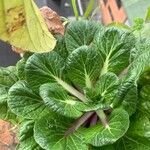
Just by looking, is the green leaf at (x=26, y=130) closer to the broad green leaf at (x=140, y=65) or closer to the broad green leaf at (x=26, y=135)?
the broad green leaf at (x=26, y=135)

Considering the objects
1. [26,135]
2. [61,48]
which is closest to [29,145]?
[26,135]

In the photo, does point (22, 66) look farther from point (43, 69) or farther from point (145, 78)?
point (145, 78)

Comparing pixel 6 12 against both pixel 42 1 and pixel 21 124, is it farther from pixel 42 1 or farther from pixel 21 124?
pixel 42 1

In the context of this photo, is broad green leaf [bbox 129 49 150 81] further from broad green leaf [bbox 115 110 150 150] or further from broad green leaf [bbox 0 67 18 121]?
→ broad green leaf [bbox 0 67 18 121]

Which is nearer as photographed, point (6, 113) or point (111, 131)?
point (111, 131)

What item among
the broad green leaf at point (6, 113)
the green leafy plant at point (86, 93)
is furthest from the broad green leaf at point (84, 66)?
the broad green leaf at point (6, 113)

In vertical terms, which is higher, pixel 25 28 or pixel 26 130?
pixel 25 28

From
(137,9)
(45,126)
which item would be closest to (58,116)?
(45,126)
